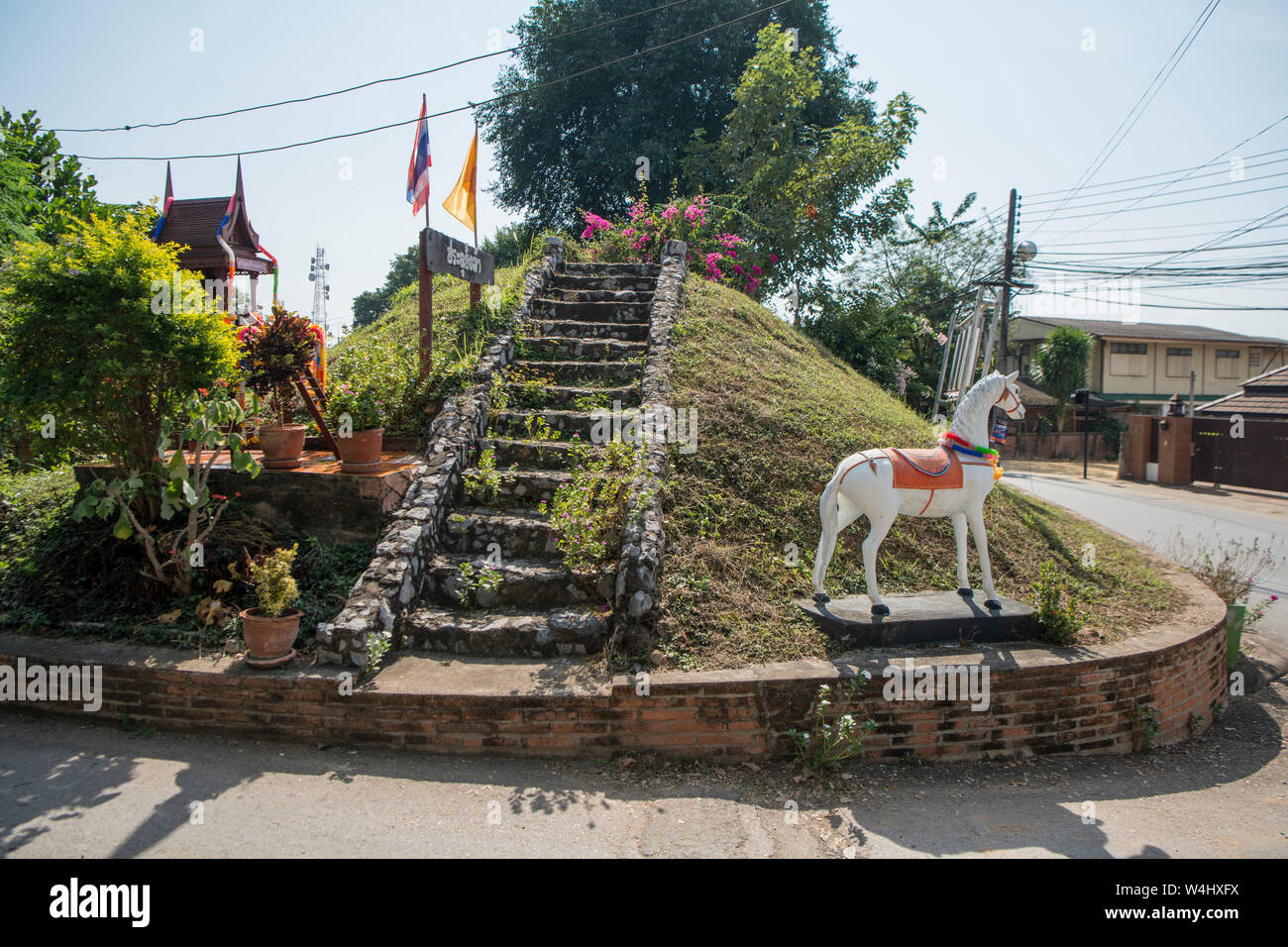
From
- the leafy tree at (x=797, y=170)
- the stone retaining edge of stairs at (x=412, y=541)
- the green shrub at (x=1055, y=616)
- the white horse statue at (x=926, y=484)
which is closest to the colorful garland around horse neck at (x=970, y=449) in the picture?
the white horse statue at (x=926, y=484)

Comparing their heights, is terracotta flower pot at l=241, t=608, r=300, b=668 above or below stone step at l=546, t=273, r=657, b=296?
below

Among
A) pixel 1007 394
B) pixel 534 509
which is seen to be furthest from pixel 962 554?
pixel 534 509

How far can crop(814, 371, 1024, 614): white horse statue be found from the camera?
5.06 metres

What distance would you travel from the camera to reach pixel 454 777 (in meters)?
4.12

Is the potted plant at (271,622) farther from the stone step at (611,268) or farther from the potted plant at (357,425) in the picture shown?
the stone step at (611,268)

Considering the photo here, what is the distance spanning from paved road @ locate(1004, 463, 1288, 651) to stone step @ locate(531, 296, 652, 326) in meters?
7.17

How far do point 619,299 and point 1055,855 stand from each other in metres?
8.04

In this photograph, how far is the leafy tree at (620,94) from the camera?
21.6 metres

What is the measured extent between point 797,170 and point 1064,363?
2104 centimetres

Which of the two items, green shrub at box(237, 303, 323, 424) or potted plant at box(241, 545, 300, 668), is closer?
potted plant at box(241, 545, 300, 668)

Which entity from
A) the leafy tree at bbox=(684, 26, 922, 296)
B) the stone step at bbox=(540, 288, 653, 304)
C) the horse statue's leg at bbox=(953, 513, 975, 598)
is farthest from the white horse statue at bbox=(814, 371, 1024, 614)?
the leafy tree at bbox=(684, 26, 922, 296)

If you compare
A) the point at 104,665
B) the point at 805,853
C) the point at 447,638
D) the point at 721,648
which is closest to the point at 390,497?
the point at 447,638

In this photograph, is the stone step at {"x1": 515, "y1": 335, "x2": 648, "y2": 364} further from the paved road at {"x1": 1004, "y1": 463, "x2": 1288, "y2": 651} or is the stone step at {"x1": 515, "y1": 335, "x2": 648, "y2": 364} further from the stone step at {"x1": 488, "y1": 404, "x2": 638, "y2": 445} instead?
the paved road at {"x1": 1004, "y1": 463, "x2": 1288, "y2": 651}

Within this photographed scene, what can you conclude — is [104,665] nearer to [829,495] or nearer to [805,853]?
[805,853]
